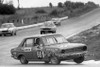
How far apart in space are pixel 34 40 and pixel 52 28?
90.8 ft

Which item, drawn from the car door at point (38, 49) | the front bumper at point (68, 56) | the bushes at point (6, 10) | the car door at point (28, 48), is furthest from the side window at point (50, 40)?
the bushes at point (6, 10)

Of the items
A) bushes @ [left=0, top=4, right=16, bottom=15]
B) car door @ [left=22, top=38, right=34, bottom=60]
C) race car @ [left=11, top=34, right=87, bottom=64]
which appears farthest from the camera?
bushes @ [left=0, top=4, right=16, bottom=15]

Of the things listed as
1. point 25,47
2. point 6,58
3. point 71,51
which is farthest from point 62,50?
point 6,58

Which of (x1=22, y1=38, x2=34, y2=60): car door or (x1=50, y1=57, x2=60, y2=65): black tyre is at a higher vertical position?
(x1=22, y1=38, x2=34, y2=60): car door

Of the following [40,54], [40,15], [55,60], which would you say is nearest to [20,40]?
[40,54]

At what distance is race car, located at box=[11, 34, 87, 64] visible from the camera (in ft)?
51.6

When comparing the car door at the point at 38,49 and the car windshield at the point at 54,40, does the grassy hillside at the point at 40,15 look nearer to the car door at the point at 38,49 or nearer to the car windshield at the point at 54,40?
the car door at the point at 38,49

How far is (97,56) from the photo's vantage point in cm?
1864

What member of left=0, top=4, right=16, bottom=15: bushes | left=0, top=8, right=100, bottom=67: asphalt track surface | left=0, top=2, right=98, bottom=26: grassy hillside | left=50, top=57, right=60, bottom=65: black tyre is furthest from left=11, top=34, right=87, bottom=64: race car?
left=0, top=4, right=16, bottom=15: bushes

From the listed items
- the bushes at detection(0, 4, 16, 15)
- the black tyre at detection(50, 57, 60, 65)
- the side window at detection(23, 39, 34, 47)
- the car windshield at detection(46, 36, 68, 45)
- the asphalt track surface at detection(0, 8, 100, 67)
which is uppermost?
the bushes at detection(0, 4, 16, 15)

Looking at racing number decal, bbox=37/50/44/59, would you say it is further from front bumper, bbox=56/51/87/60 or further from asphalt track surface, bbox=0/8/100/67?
front bumper, bbox=56/51/87/60

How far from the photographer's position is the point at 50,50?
641 inches

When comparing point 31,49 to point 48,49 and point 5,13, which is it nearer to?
point 48,49

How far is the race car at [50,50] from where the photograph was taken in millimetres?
15742
